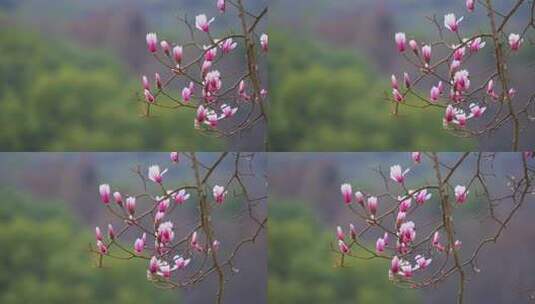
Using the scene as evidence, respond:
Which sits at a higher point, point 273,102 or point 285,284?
point 273,102

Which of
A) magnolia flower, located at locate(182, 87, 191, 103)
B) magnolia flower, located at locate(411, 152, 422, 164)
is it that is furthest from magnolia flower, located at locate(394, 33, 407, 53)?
magnolia flower, located at locate(182, 87, 191, 103)

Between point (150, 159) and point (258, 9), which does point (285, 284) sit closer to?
point (150, 159)

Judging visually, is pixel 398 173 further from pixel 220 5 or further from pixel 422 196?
pixel 220 5

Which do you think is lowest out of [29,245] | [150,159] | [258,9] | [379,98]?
[29,245]

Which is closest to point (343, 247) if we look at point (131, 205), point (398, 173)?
point (398, 173)

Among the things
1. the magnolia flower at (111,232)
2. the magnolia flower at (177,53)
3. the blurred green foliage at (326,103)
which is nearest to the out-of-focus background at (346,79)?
the blurred green foliage at (326,103)

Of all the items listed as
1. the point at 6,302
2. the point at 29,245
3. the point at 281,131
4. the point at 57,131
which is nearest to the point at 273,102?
the point at 281,131

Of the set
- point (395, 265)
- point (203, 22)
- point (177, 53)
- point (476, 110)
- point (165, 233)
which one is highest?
point (203, 22)
